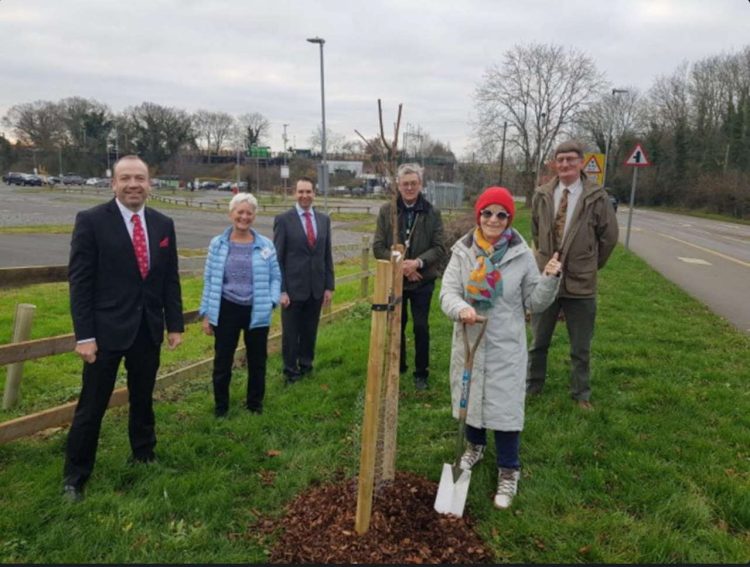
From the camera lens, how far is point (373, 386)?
260cm

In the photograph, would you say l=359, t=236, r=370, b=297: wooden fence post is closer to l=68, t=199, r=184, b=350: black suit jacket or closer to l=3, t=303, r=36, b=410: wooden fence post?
l=3, t=303, r=36, b=410: wooden fence post

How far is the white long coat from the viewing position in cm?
318

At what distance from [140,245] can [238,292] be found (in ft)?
3.75

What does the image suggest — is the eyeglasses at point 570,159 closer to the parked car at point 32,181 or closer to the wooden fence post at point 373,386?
A: the wooden fence post at point 373,386

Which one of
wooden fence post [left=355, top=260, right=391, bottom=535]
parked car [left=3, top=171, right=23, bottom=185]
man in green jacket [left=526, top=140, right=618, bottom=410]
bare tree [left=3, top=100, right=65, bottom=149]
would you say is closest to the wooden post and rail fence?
wooden fence post [left=355, top=260, right=391, bottom=535]

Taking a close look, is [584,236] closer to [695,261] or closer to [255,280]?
[255,280]

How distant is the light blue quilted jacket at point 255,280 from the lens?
170 inches

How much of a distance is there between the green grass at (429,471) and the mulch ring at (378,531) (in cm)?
14

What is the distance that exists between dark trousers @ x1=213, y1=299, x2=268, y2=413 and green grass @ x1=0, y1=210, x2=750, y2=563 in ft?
0.52

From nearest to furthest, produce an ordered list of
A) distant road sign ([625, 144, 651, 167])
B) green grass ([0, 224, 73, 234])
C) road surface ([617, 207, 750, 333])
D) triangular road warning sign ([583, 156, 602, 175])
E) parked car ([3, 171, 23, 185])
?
road surface ([617, 207, 750, 333]), triangular road warning sign ([583, 156, 602, 175]), distant road sign ([625, 144, 651, 167]), green grass ([0, 224, 73, 234]), parked car ([3, 171, 23, 185])

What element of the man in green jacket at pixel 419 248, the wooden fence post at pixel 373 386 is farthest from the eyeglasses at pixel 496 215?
the man in green jacket at pixel 419 248

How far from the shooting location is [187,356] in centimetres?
670

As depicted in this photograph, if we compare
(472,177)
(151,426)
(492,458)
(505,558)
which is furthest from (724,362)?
(472,177)

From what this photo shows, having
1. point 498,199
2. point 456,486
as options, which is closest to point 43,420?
point 456,486
